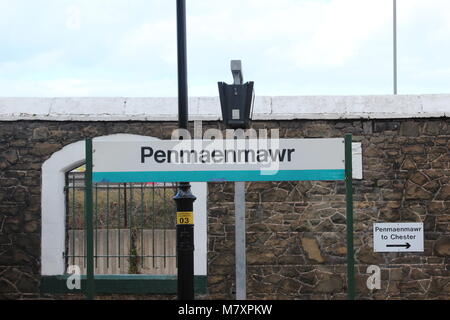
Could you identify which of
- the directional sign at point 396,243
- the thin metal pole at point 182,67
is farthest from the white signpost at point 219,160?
the directional sign at point 396,243

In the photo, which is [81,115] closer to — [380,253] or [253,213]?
[253,213]

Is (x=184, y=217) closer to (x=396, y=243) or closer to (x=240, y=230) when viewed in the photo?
(x=240, y=230)

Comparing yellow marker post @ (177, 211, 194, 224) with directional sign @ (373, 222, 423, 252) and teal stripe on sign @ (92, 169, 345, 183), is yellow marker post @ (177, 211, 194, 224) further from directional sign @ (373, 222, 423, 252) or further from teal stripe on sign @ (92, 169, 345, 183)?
directional sign @ (373, 222, 423, 252)

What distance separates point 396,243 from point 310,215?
1.24 m

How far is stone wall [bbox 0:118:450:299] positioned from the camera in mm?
9125

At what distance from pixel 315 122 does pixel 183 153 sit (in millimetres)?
2920

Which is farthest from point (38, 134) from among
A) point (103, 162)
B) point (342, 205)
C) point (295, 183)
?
point (342, 205)

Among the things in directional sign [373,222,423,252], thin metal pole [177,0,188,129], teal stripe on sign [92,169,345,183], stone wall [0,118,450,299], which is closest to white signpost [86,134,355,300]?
teal stripe on sign [92,169,345,183]

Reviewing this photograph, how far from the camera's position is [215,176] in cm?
682

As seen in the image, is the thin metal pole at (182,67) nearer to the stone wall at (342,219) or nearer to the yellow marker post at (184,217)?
the yellow marker post at (184,217)

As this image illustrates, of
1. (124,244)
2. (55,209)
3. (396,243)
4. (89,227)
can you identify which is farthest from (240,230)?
(124,244)

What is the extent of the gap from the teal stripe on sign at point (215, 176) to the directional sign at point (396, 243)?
2657 millimetres

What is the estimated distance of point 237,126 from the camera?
22.5ft
